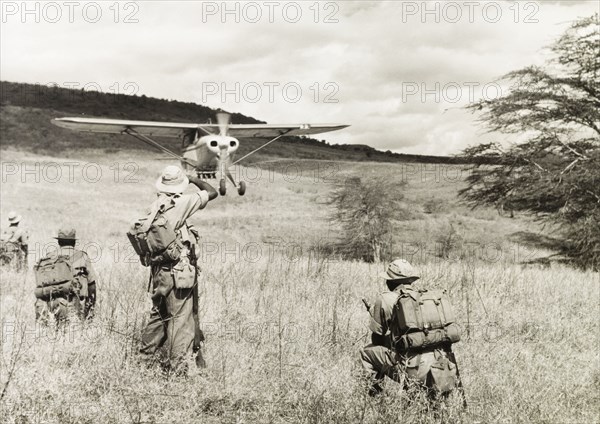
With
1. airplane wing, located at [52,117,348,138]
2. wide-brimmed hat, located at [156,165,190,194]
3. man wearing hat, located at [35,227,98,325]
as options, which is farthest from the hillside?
wide-brimmed hat, located at [156,165,190,194]

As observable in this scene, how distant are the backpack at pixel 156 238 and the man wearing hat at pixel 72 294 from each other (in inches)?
66.7

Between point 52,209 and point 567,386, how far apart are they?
76.8 feet

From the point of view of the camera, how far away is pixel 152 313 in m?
4.77

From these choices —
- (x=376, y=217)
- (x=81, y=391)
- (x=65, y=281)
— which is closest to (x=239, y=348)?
(x=81, y=391)

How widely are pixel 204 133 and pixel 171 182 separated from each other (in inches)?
766

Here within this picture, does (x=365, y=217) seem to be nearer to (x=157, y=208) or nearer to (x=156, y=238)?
(x=157, y=208)

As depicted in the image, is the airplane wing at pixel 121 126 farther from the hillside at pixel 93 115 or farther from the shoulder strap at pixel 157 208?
the shoulder strap at pixel 157 208

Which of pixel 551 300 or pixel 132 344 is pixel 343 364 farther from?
pixel 551 300

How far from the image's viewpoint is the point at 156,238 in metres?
4.57

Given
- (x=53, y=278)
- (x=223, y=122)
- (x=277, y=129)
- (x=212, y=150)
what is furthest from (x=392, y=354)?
(x=277, y=129)

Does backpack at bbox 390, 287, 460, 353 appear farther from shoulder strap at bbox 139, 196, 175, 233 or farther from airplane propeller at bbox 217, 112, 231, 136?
airplane propeller at bbox 217, 112, 231, 136

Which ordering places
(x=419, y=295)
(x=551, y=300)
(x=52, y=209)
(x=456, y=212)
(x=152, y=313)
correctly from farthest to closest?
(x=456, y=212) < (x=52, y=209) < (x=551, y=300) < (x=152, y=313) < (x=419, y=295)

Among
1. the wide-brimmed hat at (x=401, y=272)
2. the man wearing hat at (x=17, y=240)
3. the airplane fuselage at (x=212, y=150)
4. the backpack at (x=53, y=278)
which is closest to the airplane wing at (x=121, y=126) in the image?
the airplane fuselage at (x=212, y=150)

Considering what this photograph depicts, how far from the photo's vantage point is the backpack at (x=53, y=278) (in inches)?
242
